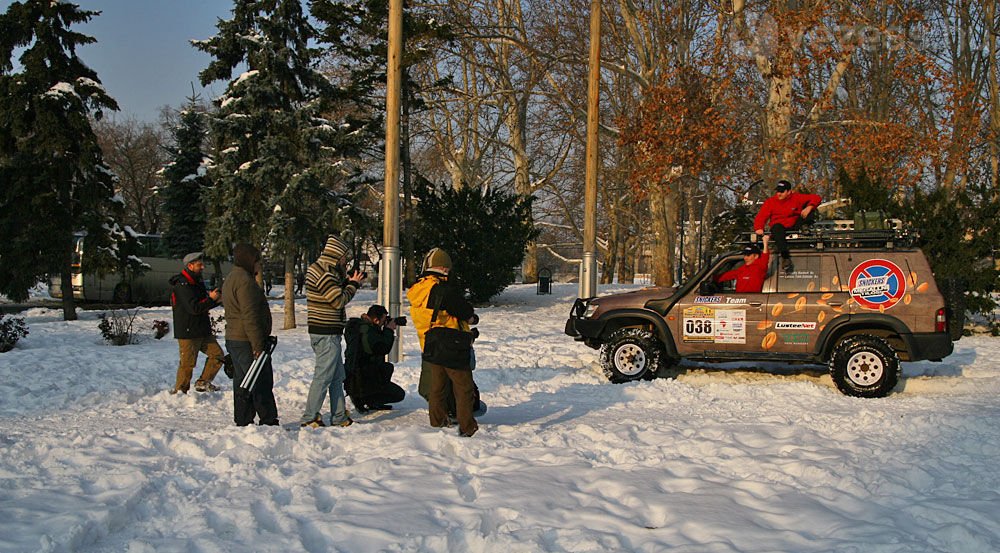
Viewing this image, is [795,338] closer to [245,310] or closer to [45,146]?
[245,310]

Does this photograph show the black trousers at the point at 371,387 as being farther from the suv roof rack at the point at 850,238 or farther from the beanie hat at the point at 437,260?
the suv roof rack at the point at 850,238

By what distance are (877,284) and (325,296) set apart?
7237mm

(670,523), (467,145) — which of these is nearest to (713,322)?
(670,523)

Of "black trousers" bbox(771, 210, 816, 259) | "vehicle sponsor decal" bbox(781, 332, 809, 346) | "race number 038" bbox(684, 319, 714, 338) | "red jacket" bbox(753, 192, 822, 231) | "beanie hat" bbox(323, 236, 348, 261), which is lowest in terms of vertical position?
"vehicle sponsor decal" bbox(781, 332, 809, 346)

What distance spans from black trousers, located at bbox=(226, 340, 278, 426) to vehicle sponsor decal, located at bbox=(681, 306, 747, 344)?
607 centimetres

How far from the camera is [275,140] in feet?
62.6

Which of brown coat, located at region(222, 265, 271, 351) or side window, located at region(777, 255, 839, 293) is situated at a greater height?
side window, located at region(777, 255, 839, 293)

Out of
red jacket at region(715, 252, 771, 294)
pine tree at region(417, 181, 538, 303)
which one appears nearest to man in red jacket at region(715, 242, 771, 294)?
red jacket at region(715, 252, 771, 294)

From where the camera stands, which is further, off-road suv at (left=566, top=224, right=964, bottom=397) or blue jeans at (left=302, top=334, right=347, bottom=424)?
off-road suv at (left=566, top=224, right=964, bottom=397)

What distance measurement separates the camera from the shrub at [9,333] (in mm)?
13312

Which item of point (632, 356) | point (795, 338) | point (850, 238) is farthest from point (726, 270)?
point (632, 356)

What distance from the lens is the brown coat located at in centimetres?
721

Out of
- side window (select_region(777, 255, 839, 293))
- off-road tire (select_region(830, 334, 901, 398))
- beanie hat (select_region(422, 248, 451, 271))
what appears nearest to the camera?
beanie hat (select_region(422, 248, 451, 271))

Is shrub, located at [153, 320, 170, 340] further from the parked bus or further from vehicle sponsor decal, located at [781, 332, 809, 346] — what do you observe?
vehicle sponsor decal, located at [781, 332, 809, 346]
